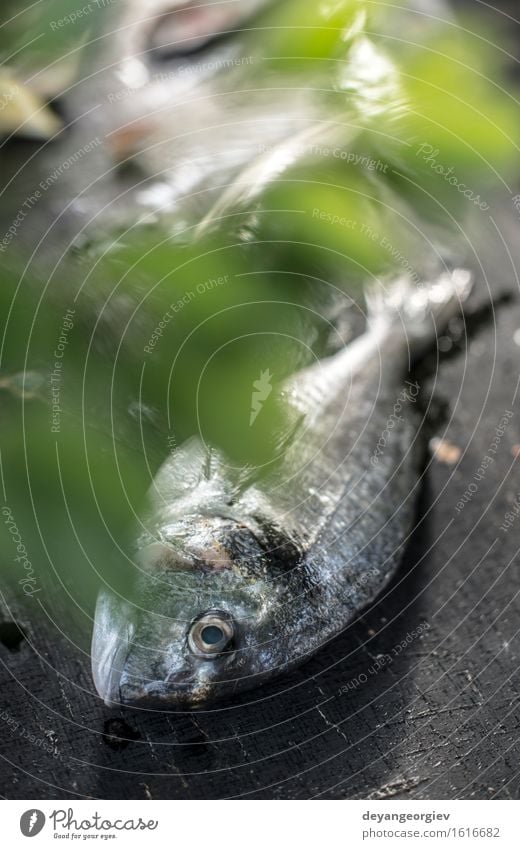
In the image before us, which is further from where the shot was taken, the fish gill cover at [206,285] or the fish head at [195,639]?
the fish head at [195,639]

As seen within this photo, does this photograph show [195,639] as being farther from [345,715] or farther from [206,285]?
[206,285]

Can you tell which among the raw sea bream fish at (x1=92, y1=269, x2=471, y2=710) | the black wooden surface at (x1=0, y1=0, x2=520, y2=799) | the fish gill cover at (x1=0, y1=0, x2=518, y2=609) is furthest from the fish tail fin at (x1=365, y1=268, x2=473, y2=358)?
the fish gill cover at (x1=0, y1=0, x2=518, y2=609)

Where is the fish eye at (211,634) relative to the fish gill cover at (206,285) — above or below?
below
